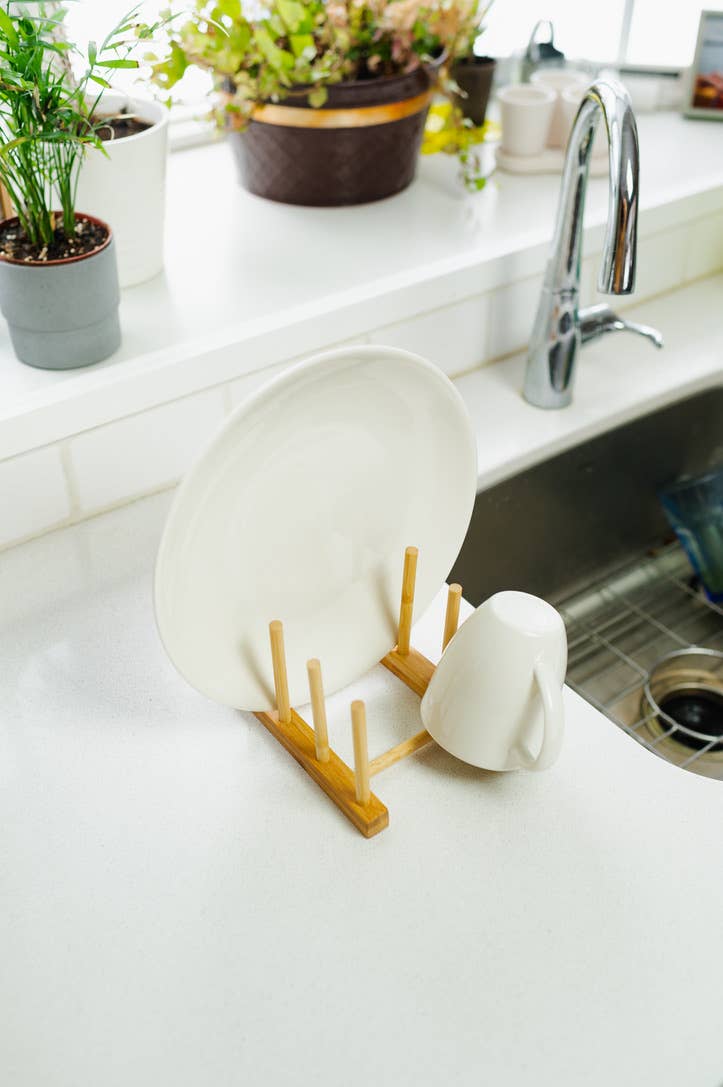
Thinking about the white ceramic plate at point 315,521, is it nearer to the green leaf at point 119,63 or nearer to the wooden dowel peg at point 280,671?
the wooden dowel peg at point 280,671

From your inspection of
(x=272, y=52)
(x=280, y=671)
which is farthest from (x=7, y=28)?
(x=280, y=671)

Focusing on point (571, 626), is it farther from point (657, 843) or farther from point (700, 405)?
point (657, 843)

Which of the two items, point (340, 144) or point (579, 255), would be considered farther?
point (340, 144)

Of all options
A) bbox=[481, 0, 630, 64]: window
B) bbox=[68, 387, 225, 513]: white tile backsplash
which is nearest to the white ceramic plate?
bbox=[68, 387, 225, 513]: white tile backsplash

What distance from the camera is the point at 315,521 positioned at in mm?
712

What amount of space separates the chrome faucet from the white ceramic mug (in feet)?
1.11

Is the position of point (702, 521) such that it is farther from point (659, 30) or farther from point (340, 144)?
point (659, 30)

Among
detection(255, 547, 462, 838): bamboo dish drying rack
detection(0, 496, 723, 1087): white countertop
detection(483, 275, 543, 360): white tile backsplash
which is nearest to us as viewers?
detection(0, 496, 723, 1087): white countertop

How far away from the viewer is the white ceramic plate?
0.64 meters

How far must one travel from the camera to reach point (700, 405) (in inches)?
49.3

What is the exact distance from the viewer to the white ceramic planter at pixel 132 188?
0.98 metres

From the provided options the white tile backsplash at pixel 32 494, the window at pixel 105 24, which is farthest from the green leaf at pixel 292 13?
the white tile backsplash at pixel 32 494

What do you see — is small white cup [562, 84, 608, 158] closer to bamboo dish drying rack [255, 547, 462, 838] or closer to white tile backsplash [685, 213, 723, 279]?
white tile backsplash [685, 213, 723, 279]

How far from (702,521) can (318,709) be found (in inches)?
27.7
